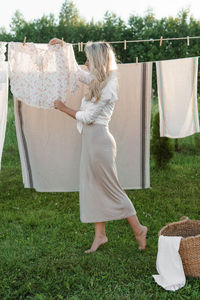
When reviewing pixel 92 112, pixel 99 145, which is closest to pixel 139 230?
pixel 99 145

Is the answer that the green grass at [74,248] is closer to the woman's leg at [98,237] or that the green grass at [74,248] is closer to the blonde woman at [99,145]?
the woman's leg at [98,237]

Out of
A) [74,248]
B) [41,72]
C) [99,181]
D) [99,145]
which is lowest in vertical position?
[74,248]

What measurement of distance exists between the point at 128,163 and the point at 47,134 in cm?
97

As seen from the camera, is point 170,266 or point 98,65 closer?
point 170,266

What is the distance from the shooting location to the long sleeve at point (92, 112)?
298 cm

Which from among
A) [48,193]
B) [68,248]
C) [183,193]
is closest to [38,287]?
[68,248]

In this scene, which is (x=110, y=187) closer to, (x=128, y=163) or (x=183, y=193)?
(x=128, y=163)

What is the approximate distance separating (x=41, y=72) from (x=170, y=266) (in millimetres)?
1976

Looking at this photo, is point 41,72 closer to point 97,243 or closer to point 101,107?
point 101,107

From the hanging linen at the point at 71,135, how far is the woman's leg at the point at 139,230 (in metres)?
1.53

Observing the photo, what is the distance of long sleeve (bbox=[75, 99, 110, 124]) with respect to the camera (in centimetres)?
298

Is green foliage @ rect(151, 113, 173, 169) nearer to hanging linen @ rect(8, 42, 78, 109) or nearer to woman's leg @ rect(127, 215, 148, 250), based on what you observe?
hanging linen @ rect(8, 42, 78, 109)

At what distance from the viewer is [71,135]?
4562 millimetres

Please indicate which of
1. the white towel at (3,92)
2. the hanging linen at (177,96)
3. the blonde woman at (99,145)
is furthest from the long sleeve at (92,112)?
the hanging linen at (177,96)
